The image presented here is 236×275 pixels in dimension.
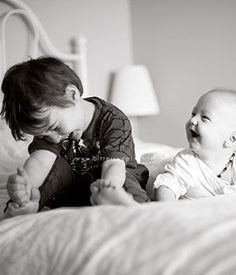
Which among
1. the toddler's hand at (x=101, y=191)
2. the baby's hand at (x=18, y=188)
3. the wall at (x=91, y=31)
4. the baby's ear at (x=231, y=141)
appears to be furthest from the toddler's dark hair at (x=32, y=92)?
the wall at (x=91, y=31)

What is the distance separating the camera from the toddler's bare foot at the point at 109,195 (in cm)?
91

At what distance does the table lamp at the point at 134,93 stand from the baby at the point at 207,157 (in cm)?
177

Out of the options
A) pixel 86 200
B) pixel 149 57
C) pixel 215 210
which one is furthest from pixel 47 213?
pixel 149 57

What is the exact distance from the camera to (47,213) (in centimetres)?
89

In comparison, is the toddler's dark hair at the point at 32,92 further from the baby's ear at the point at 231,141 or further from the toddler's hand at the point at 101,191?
the baby's ear at the point at 231,141

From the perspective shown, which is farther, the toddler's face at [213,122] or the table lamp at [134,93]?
the table lamp at [134,93]

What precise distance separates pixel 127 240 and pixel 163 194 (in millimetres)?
518

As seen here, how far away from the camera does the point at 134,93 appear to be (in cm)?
308

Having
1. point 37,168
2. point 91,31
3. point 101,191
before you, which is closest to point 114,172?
point 101,191

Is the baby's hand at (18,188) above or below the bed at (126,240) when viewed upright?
below

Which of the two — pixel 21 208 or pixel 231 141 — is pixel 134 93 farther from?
pixel 21 208

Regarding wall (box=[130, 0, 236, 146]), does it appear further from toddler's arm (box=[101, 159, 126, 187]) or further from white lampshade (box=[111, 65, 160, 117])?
toddler's arm (box=[101, 159, 126, 187])

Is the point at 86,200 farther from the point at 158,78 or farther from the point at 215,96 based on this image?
the point at 158,78

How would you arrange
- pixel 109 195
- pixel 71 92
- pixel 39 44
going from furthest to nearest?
pixel 39 44 → pixel 71 92 → pixel 109 195
